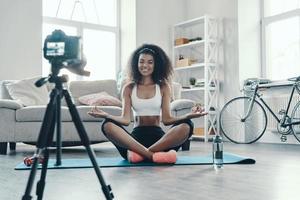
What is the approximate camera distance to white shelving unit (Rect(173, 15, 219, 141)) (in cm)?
582

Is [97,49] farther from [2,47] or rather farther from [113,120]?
[113,120]

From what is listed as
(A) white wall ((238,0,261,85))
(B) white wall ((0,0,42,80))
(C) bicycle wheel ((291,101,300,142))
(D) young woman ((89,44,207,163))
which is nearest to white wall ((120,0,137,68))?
(B) white wall ((0,0,42,80))

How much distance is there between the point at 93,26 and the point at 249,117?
2.69m

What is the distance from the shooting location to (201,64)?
585 centimetres

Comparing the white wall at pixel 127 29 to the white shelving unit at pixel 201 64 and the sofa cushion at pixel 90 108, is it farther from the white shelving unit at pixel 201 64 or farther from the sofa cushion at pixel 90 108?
the sofa cushion at pixel 90 108

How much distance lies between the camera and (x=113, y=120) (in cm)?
270

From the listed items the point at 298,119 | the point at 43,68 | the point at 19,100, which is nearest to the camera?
the point at 19,100

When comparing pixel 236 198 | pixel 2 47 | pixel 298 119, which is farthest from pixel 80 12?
pixel 236 198

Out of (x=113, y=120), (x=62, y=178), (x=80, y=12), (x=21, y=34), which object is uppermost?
(x=80, y=12)

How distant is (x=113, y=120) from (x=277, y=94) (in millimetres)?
3167

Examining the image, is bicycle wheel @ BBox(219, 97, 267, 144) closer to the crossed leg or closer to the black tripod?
the crossed leg

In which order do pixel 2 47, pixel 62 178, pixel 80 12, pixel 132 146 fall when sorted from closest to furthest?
pixel 62 178
pixel 132 146
pixel 2 47
pixel 80 12

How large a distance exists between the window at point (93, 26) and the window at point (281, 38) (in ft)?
7.48

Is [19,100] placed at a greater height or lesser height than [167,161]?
greater
